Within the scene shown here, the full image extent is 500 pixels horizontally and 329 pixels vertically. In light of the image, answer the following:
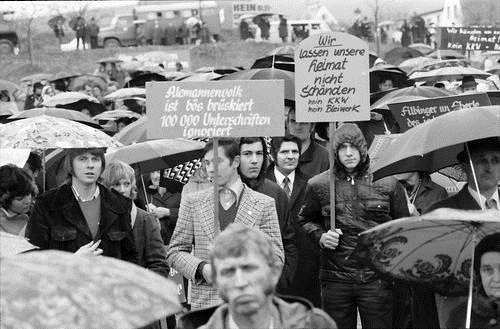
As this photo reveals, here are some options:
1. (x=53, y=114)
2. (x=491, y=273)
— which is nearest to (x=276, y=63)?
(x=53, y=114)

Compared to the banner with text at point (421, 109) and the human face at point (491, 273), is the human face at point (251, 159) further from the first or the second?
the human face at point (491, 273)

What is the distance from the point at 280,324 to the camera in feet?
17.8

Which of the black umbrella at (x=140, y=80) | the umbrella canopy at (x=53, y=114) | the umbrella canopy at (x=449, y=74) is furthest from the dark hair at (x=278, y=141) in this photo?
the black umbrella at (x=140, y=80)

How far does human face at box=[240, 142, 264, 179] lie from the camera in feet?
31.9

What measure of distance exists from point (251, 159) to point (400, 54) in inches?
1148

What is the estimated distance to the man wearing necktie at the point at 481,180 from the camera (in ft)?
26.1

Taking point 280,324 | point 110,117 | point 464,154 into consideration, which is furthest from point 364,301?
point 110,117

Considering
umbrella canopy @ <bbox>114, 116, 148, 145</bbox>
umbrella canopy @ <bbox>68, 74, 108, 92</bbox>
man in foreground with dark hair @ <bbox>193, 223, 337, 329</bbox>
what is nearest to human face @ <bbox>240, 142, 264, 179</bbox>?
umbrella canopy @ <bbox>114, 116, 148, 145</bbox>

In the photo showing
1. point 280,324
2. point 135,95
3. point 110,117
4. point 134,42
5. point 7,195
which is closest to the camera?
point 280,324

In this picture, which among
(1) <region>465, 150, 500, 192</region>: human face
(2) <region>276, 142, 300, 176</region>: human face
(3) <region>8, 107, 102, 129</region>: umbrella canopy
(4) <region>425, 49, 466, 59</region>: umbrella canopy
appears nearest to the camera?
(1) <region>465, 150, 500, 192</region>: human face

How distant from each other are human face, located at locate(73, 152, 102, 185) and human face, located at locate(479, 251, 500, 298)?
114 inches

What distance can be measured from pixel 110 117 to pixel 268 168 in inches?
282

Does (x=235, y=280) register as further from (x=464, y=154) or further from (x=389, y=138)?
(x=389, y=138)

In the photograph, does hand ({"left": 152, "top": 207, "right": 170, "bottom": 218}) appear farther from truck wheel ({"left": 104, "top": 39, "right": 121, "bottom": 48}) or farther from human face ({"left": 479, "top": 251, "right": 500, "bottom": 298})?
truck wheel ({"left": 104, "top": 39, "right": 121, "bottom": 48})
